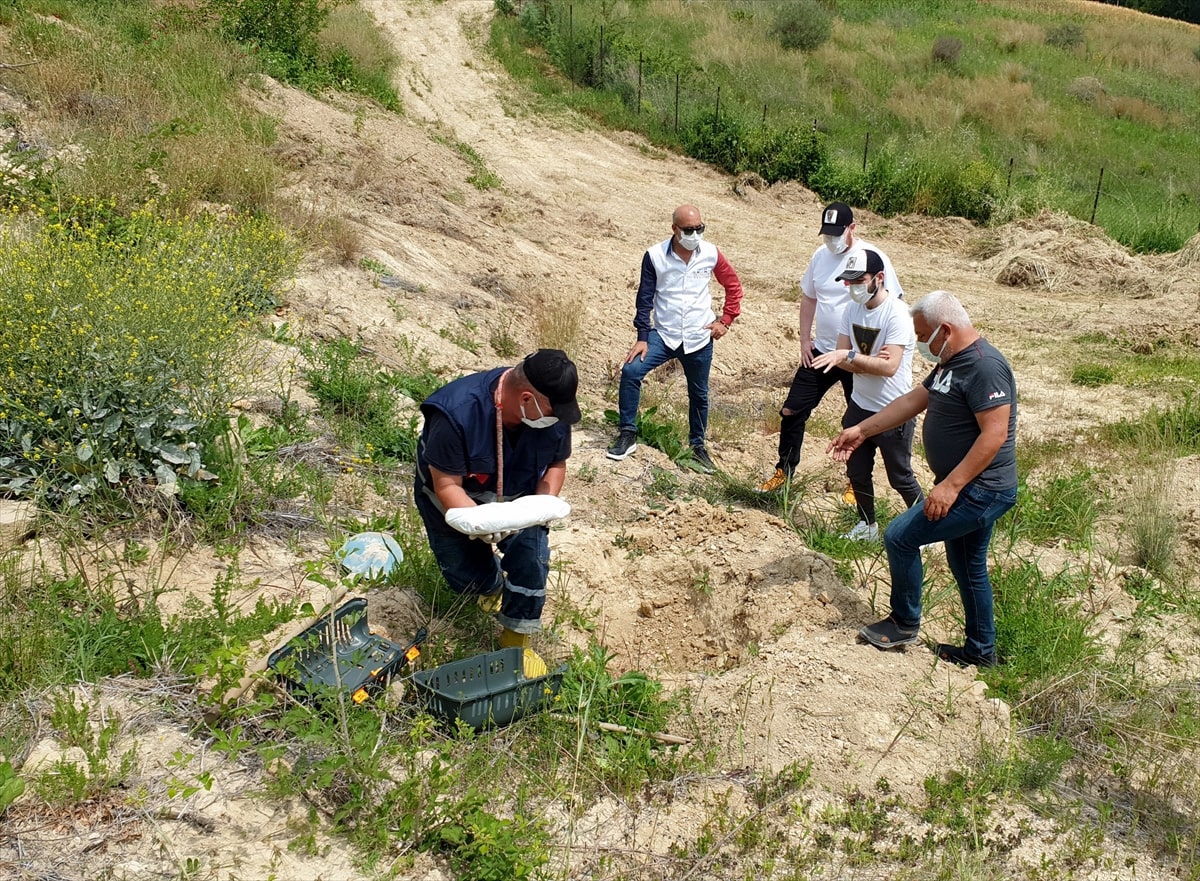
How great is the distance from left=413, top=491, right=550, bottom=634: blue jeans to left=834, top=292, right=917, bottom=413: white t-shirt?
7.64 feet

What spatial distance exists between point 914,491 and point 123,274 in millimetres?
4696

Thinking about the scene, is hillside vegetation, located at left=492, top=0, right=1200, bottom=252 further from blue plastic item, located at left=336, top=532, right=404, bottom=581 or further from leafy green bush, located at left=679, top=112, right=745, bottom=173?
blue plastic item, located at left=336, top=532, right=404, bottom=581

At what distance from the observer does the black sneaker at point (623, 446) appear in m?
6.64

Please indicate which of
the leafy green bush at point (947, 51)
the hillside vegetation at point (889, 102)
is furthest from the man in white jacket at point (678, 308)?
the leafy green bush at point (947, 51)

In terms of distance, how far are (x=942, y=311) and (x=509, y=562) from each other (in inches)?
85.2

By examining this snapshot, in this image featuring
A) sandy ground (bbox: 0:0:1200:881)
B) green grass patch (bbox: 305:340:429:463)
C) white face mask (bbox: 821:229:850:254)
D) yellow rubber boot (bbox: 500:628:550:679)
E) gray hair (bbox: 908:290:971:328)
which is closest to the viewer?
sandy ground (bbox: 0:0:1200:881)

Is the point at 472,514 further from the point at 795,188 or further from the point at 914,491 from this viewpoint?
the point at 795,188

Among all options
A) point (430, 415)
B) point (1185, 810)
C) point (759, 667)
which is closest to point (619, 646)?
point (759, 667)

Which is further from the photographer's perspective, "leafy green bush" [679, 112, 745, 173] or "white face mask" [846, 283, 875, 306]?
"leafy green bush" [679, 112, 745, 173]

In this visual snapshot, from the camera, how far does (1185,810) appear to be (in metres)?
3.70

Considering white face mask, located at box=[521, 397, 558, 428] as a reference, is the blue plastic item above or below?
below

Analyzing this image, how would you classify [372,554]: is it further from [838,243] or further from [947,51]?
[947,51]

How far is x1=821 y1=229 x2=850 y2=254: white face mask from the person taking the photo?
595 cm

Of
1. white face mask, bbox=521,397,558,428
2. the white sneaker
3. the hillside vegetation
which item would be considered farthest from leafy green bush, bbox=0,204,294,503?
the hillside vegetation
